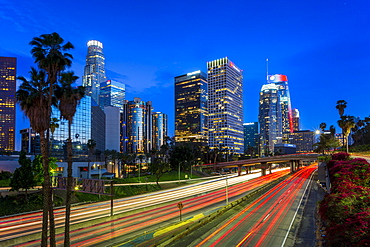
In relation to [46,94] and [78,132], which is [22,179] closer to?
[46,94]

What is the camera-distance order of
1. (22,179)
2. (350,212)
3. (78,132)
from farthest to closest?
(78,132) → (22,179) → (350,212)

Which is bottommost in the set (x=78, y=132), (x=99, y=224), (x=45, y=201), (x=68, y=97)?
(x=99, y=224)

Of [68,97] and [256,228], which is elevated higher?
[68,97]

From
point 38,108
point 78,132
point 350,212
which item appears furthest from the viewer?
point 78,132

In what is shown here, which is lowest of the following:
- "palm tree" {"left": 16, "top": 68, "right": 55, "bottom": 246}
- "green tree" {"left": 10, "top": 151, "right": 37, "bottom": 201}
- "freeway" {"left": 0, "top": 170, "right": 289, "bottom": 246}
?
"freeway" {"left": 0, "top": 170, "right": 289, "bottom": 246}

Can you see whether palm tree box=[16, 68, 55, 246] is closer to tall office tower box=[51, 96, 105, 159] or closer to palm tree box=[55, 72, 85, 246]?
palm tree box=[55, 72, 85, 246]

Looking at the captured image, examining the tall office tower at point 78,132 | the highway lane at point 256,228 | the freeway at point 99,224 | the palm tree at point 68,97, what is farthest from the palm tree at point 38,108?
the tall office tower at point 78,132

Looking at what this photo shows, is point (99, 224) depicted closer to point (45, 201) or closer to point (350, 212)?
point (45, 201)

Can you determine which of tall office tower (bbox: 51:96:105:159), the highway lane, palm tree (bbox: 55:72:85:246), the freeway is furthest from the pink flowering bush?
tall office tower (bbox: 51:96:105:159)

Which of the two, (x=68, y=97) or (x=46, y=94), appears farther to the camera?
(x=68, y=97)

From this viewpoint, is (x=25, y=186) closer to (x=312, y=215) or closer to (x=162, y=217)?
(x=162, y=217)

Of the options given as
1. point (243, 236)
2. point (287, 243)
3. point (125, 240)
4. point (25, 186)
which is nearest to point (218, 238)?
point (243, 236)

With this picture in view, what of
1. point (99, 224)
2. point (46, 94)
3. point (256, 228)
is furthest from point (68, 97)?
point (256, 228)

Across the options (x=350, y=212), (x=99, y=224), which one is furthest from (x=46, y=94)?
(x=350, y=212)
